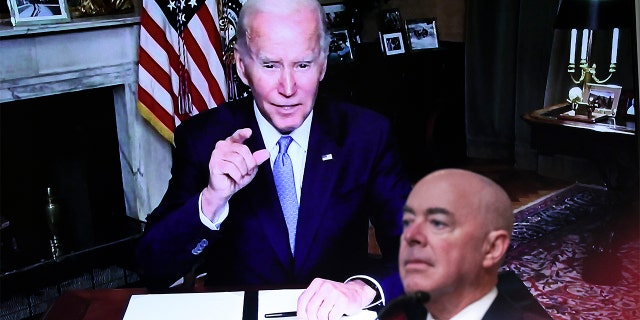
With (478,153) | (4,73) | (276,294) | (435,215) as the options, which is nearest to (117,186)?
(4,73)

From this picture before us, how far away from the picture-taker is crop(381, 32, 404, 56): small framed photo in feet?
4.17

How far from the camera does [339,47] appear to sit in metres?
1.24

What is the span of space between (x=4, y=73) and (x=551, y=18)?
140 centimetres

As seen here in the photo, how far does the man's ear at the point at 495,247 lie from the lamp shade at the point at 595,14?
1.35 ft

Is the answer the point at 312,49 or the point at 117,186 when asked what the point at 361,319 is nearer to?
the point at 312,49

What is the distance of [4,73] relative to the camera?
1743mm

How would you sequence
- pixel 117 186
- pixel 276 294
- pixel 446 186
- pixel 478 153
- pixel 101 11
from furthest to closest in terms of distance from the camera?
pixel 101 11 → pixel 117 186 → pixel 276 294 → pixel 478 153 → pixel 446 186

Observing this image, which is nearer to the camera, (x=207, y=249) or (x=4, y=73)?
(x=207, y=249)

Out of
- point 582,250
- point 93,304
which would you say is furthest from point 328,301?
point 582,250

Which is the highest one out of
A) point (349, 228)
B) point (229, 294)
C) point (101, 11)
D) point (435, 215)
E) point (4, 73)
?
point (101, 11)

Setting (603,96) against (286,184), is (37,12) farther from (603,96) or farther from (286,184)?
(603,96)

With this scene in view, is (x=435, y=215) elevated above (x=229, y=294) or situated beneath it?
elevated above

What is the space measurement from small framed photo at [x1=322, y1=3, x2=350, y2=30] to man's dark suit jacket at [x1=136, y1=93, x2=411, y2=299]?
6.6 inches

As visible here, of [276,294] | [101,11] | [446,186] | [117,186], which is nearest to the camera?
[446,186]
